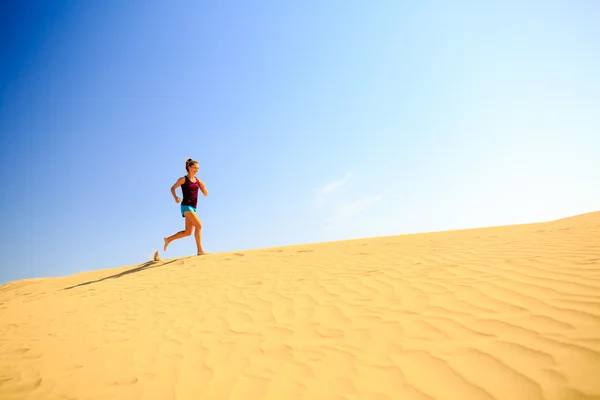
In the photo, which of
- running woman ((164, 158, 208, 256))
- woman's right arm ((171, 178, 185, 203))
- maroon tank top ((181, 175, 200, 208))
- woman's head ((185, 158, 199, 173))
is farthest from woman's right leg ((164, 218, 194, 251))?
woman's head ((185, 158, 199, 173))

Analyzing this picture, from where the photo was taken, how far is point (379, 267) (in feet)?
16.4

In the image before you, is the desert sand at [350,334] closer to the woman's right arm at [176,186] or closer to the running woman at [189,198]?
the running woman at [189,198]

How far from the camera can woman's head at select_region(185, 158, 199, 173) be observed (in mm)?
8109

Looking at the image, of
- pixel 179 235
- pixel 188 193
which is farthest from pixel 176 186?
pixel 179 235

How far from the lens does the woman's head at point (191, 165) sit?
319 inches

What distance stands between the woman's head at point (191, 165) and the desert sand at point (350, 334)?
3.53 metres

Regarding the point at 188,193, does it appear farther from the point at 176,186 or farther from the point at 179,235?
the point at 179,235

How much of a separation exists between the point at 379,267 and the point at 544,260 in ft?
Answer: 7.36

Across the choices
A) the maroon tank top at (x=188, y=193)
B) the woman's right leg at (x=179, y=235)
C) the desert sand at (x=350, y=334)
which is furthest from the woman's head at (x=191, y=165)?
the desert sand at (x=350, y=334)

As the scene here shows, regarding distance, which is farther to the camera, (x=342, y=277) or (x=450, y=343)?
(x=342, y=277)

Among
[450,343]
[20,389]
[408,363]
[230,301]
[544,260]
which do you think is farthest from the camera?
[230,301]

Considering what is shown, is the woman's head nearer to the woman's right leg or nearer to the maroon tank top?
the maroon tank top

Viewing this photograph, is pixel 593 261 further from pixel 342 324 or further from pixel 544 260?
pixel 342 324

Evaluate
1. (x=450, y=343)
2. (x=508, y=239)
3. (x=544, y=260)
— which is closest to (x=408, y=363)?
(x=450, y=343)
